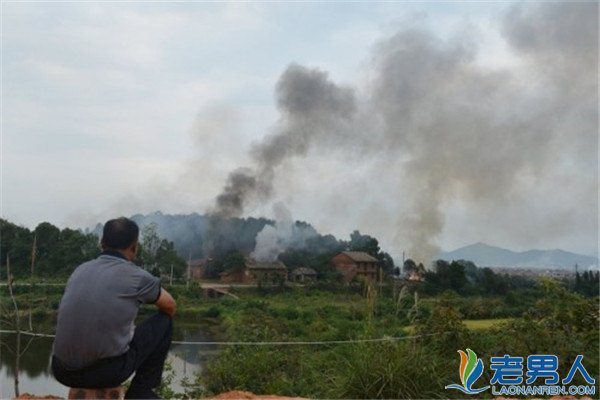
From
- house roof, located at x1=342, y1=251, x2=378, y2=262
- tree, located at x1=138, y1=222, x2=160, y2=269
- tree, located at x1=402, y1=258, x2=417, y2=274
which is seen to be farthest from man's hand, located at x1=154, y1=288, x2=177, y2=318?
house roof, located at x1=342, y1=251, x2=378, y2=262

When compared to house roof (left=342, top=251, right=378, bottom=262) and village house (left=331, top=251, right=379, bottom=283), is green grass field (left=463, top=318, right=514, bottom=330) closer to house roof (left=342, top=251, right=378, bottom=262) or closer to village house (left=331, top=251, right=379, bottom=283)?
village house (left=331, top=251, right=379, bottom=283)

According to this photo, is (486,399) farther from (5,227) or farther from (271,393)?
(5,227)

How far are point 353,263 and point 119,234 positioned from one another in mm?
20241

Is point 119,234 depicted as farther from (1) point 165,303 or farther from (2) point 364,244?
(2) point 364,244

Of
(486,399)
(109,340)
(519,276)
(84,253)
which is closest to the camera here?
(109,340)

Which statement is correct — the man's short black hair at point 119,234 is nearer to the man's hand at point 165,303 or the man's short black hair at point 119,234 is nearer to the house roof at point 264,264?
the man's hand at point 165,303

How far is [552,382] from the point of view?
4559 millimetres

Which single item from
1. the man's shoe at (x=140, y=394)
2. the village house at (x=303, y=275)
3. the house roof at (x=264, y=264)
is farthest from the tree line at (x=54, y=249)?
the man's shoe at (x=140, y=394)

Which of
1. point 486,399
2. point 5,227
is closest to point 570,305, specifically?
point 486,399

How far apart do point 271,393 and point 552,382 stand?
2.20m

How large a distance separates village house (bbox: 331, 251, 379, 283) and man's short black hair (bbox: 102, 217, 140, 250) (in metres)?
18.3

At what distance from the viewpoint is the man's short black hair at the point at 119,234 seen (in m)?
2.52

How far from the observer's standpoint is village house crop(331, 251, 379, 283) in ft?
69.5

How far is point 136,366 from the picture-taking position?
250 cm
